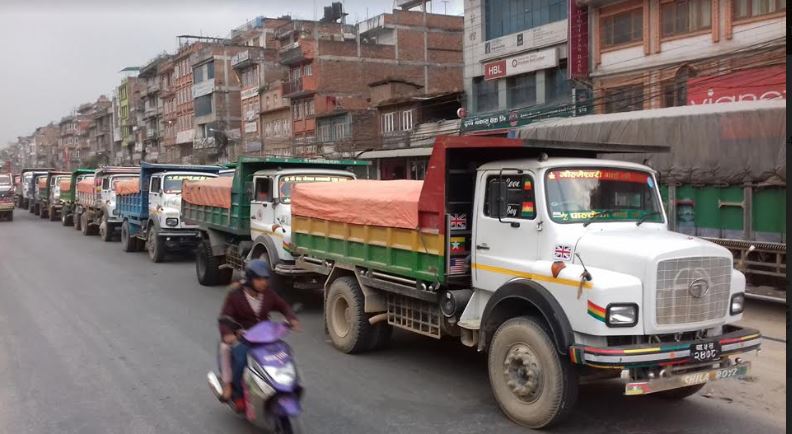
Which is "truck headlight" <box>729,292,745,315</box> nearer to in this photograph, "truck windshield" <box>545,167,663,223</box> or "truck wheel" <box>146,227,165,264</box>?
"truck windshield" <box>545,167,663,223</box>

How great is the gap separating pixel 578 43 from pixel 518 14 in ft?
16.8

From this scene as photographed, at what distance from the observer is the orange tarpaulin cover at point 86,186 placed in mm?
24772

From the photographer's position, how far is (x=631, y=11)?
20.4 m

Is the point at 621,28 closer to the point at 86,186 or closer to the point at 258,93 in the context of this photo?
the point at 86,186

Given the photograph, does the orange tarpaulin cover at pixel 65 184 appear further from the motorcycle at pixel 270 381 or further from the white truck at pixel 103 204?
the motorcycle at pixel 270 381

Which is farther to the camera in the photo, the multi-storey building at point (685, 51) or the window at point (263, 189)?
the multi-storey building at point (685, 51)

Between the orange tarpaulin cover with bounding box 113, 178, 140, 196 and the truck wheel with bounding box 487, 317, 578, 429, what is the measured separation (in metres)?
15.7

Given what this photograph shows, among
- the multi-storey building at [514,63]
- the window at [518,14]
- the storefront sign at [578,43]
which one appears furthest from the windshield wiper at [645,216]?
the window at [518,14]

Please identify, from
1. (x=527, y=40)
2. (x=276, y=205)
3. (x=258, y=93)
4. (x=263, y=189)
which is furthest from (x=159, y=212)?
(x=258, y=93)

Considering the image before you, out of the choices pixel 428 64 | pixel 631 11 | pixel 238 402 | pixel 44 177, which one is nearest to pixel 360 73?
pixel 428 64

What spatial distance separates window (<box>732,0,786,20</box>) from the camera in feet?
54.8

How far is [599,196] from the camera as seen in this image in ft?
18.7

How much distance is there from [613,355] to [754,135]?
25.8 ft

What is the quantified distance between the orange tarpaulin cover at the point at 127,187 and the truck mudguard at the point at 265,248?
930cm
